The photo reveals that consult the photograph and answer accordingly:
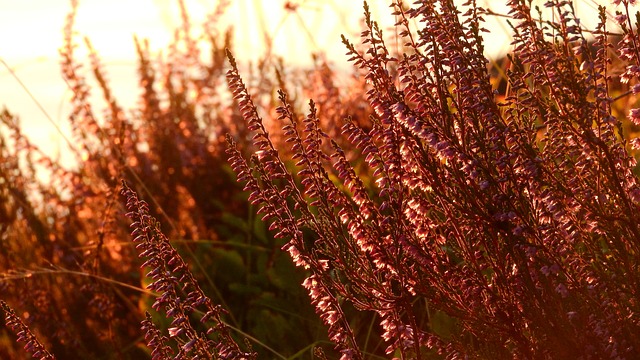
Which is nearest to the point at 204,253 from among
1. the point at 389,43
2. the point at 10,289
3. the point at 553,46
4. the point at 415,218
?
the point at 10,289

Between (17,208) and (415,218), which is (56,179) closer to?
(17,208)

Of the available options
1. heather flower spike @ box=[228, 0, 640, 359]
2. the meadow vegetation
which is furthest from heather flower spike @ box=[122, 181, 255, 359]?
heather flower spike @ box=[228, 0, 640, 359]

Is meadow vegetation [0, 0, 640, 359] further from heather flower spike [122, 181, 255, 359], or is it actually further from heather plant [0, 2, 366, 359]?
heather plant [0, 2, 366, 359]

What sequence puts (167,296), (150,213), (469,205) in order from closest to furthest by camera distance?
1. (167,296)
2. (469,205)
3. (150,213)

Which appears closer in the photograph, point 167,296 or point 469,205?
point 167,296

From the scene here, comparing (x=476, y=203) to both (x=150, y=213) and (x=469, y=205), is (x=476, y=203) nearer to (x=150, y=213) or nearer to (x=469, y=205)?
(x=469, y=205)

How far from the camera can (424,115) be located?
296 centimetres

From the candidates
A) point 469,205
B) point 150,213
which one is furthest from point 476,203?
point 150,213

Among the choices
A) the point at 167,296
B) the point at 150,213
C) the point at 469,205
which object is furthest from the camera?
the point at 150,213

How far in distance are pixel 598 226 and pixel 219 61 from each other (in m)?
4.51

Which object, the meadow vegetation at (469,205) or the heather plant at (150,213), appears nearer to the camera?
the meadow vegetation at (469,205)

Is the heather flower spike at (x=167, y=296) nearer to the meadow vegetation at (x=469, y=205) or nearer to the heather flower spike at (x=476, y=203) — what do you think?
the meadow vegetation at (x=469, y=205)

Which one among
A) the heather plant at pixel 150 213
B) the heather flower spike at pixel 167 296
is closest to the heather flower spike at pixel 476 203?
the heather flower spike at pixel 167 296

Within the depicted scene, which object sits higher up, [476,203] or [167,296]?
[476,203]
